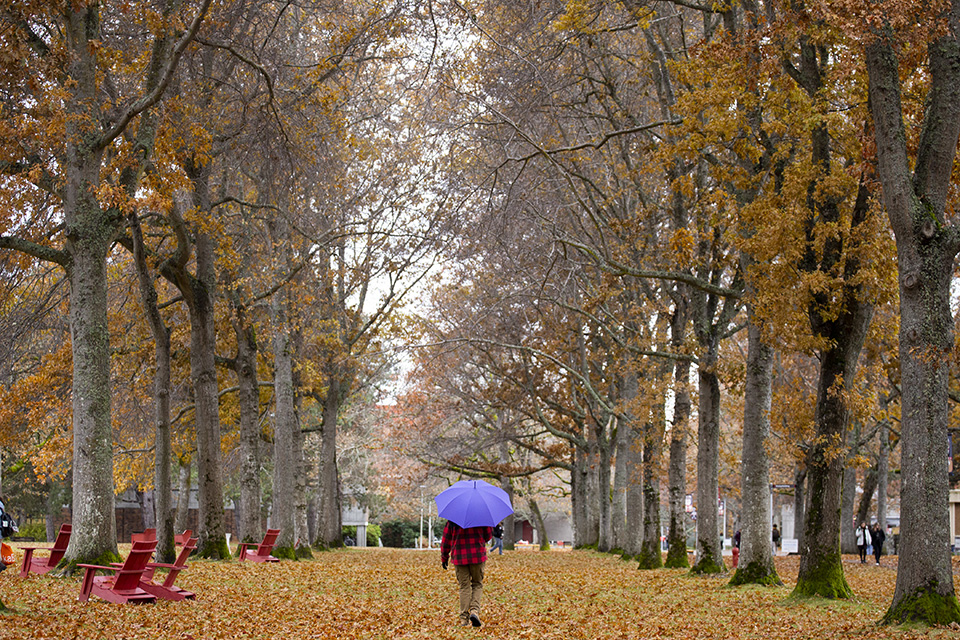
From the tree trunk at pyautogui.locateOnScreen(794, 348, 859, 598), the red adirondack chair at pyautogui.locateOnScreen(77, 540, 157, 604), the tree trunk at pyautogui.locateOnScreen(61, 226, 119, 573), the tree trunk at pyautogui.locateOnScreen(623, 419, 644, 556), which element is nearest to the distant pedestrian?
the tree trunk at pyautogui.locateOnScreen(623, 419, 644, 556)

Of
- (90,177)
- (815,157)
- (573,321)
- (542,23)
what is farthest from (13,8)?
(573,321)

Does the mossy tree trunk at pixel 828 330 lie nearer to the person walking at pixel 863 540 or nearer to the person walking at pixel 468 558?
the person walking at pixel 468 558

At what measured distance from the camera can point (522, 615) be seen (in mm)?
12242

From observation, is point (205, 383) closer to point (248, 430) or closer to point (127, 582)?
point (248, 430)

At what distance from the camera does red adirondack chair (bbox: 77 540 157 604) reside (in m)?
11.0

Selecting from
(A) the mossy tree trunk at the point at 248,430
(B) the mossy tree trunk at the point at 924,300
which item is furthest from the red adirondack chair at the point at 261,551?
(B) the mossy tree trunk at the point at 924,300

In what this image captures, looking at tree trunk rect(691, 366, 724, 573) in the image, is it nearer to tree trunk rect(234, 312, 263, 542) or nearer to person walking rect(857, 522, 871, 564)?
tree trunk rect(234, 312, 263, 542)

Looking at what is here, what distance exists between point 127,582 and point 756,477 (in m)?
10.6

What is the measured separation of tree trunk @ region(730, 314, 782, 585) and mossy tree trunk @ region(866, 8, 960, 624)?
601 centimetres

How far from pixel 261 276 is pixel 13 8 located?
12788 millimetres

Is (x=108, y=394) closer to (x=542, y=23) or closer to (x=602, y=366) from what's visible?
(x=542, y=23)

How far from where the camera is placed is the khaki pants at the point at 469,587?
11000mm

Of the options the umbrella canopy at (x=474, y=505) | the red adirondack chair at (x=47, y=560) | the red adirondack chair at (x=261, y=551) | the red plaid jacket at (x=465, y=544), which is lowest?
the red adirondack chair at (x=261, y=551)

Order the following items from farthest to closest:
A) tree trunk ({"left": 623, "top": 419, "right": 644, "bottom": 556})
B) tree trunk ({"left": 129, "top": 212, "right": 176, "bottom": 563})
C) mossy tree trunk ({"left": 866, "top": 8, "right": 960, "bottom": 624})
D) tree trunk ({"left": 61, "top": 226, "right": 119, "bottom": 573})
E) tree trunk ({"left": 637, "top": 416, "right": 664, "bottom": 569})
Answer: tree trunk ({"left": 623, "top": 419, "right": 644, "bottom": 556}) < tree trunk ({"left": 637, "top": 416, "right": 664, "bottom": 569}) < tree trunk ({"left": 129, "top": 212, "right": 176, "bottom": 563}) < tree trunk ({"left": 61, "top": 226, "right": 119, "bottom": 573}) < mossy tree trunk ({"left": 866, "top": 8, "right": 960, "bottom": 624})
